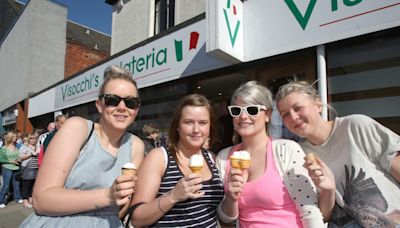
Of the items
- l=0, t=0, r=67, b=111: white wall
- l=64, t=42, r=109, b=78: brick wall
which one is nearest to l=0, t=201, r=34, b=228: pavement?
l=0, t=0, r=67, b=111: white wall

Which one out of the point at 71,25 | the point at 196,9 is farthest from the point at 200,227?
the point at 71,25

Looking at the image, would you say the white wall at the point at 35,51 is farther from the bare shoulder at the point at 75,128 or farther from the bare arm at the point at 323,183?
the bare arm at the point at 323,183

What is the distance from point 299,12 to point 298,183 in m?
3.12

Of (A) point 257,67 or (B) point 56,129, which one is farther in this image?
(B) point 56,129

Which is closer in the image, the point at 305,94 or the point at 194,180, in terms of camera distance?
the point at 194,180

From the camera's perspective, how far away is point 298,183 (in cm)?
191

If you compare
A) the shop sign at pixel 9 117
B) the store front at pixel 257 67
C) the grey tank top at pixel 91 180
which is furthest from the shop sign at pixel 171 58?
the shop sign at pixel 9 117

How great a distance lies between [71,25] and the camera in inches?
1163

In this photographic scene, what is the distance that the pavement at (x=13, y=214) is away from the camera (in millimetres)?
6032

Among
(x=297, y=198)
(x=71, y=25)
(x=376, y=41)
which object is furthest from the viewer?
(x=71, y=25)

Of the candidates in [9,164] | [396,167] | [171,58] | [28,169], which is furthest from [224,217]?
[9,164]

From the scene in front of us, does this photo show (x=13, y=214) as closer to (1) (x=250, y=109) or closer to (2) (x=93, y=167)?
(2) (x=93, y=167)

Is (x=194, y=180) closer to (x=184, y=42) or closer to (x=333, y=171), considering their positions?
(x=333, y=171)

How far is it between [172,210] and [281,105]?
1.15 meters
